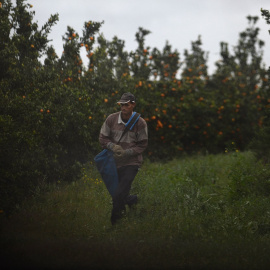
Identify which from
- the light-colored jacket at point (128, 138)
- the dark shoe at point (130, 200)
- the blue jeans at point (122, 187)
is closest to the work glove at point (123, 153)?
the light-colored jacket at point (128, 138)

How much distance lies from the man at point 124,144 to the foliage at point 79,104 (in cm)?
152

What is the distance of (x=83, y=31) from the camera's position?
1140 cm

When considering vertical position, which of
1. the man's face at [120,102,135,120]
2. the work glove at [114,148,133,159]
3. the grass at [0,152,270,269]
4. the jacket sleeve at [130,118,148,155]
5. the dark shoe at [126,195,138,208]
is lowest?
the grass at [0,152,270,269]

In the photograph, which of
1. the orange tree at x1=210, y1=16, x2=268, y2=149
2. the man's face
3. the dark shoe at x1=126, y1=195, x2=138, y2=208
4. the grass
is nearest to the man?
the man's face

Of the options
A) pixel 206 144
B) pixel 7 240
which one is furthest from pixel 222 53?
pixel 7 240

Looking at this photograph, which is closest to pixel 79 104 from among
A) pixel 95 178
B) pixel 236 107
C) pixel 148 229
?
pixel 95 178

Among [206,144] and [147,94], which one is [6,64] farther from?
[206,144]

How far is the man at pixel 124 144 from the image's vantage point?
6.48 meters

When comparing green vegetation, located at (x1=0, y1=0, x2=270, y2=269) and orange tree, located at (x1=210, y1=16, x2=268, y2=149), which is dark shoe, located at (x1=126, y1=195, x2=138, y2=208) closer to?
green vegetation, located at (x1=0, y1=0, x2=270, y2=269)

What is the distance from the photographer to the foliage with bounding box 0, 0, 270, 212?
7383mm

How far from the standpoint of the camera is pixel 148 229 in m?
6.34

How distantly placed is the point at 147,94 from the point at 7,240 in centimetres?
998

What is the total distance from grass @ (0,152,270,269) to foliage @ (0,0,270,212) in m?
0.65

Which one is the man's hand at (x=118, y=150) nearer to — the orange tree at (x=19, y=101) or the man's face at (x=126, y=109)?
the man's face at (x=126, y=109)
